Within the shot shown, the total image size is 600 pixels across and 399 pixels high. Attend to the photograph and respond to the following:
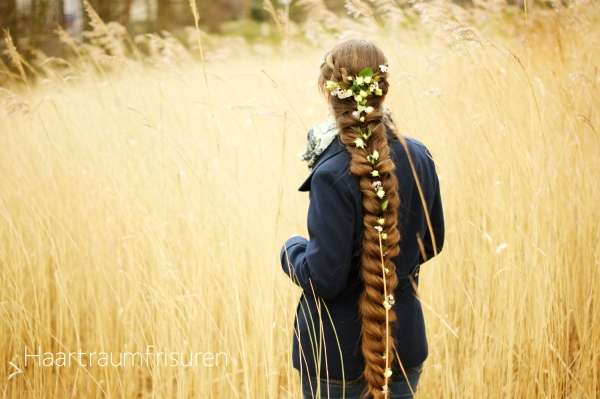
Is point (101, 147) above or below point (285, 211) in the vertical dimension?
above

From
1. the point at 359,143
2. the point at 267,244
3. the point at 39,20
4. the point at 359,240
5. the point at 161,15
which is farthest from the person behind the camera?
the point at 161,15

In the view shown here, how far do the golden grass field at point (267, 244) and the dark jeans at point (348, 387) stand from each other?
140 millimetres

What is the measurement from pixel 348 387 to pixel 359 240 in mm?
482

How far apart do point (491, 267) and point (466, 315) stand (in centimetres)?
29

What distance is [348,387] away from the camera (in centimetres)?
123

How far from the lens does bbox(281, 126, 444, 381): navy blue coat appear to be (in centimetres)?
104

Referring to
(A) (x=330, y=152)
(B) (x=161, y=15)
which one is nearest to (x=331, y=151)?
(A) (x=330, y=152)

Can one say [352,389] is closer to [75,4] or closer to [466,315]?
[466,315]

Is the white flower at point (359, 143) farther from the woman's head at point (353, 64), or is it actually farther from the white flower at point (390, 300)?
the white flower at point (390, 300)

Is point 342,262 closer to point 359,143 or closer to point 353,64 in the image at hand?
point 359,143

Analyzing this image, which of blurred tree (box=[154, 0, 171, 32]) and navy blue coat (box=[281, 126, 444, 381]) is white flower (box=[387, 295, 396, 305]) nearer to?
navy blue coat (box=[281, 126, 444, 381])

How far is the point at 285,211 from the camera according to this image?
241 cm

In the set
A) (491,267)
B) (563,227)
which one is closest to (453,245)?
(491,267)

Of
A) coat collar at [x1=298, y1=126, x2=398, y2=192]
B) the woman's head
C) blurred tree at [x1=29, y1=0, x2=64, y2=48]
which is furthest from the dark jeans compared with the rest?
blurred tree at [x1=29, y1=0, x2=64, y2=48]
